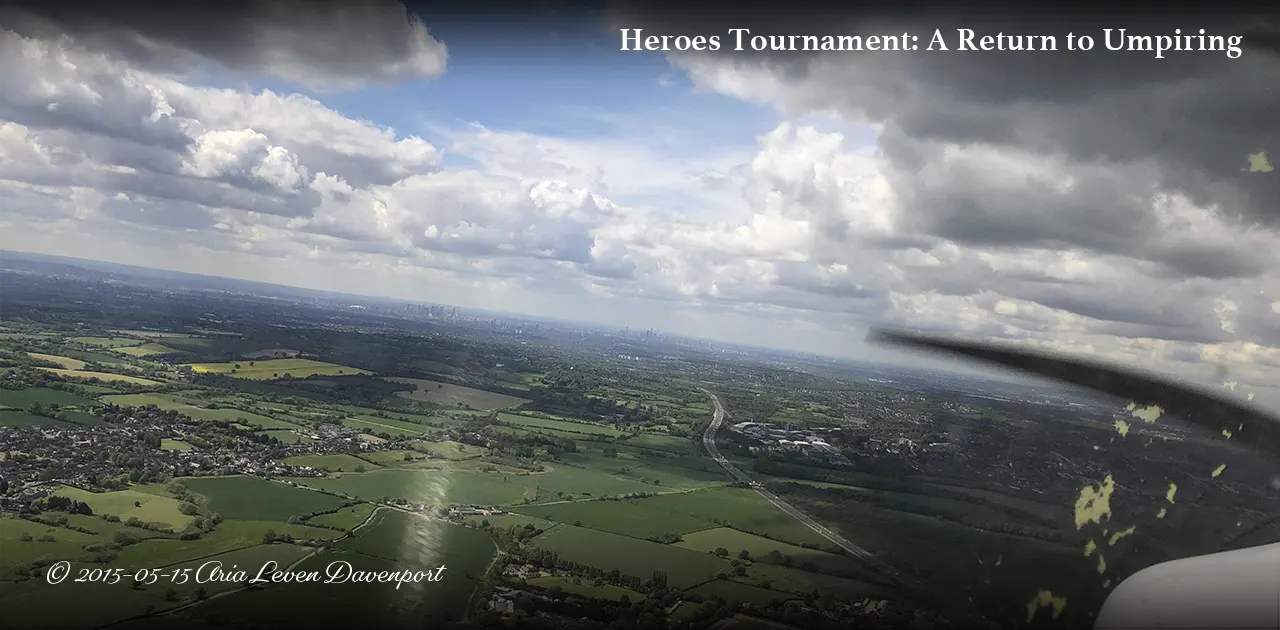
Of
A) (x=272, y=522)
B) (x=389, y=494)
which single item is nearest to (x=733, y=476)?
(x=389, y=494)

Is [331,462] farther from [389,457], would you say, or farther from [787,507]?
[787,507]

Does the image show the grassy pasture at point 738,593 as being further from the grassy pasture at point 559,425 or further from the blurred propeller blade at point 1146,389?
the blurred propeller blade at point 1146,389

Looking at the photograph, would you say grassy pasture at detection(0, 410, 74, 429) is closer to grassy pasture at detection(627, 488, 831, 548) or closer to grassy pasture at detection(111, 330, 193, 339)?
grassy pasture at detection(111, 330, 193, 339)

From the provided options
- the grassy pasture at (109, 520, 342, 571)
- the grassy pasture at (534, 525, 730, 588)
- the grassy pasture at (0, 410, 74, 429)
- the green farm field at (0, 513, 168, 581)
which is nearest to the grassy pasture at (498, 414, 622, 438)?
the grassy pasture at (534, 525, 730, 588)

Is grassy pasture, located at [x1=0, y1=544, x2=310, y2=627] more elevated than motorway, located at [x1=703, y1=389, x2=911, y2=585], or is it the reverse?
motorway, located at [x1=703, y1=389, x2=911, y2=585]

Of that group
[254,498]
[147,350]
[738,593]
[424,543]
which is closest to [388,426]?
[254,498]
